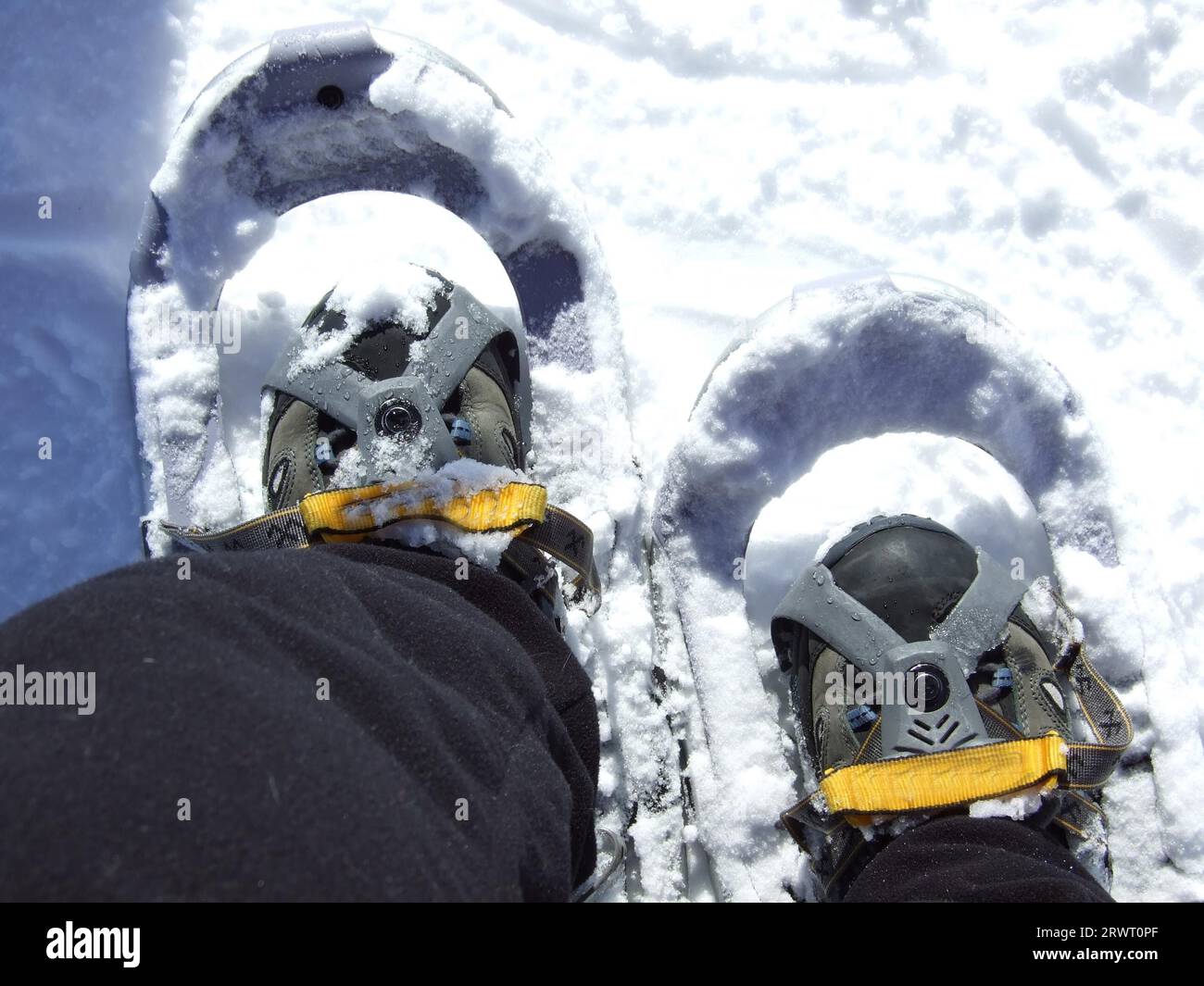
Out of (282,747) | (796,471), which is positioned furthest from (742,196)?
(282,747)

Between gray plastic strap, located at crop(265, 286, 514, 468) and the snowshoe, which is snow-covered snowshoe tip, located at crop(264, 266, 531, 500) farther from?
the snowshoe

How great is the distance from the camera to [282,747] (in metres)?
0.53

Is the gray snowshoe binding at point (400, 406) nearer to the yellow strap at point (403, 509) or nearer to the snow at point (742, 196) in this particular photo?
the yellow strap at point (403, 509)

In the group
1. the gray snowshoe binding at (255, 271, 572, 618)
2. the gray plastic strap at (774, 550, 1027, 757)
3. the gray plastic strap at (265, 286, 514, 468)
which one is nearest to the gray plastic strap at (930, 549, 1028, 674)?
the gray plastic strap at (774, 550, 1027, 757)

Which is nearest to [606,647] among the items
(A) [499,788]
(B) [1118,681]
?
(A) [499,788]

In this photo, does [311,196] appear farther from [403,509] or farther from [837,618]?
[837,618]

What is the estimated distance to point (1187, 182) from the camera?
1453 millimetres

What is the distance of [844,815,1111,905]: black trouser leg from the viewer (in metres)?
0.81

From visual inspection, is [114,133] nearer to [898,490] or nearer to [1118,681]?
[898,490]

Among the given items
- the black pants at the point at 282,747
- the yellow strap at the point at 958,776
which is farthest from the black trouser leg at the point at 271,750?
the yellow strap at the point at 958,776

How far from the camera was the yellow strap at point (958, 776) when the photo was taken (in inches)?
38.0

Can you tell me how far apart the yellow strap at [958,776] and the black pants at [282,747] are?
0.14 meters

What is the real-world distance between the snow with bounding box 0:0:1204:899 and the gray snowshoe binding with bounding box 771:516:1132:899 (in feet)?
0.65
